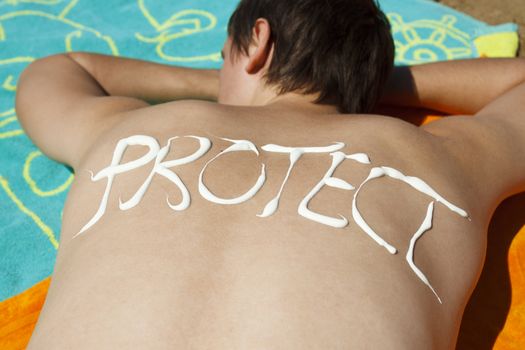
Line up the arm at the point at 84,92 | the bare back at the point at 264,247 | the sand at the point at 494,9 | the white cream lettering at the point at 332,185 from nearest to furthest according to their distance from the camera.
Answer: the bare back at the point at 264,247 < the white cream lettering at the point at 332,185 < the arm at the point at 84,92 < the sand at the point at 494,9

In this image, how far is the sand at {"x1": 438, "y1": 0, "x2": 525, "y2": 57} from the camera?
2.43 metres

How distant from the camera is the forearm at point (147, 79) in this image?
5.35 feet

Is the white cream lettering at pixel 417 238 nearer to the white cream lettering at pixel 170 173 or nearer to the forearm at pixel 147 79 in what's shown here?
the white cream lettering at pixel 170 173

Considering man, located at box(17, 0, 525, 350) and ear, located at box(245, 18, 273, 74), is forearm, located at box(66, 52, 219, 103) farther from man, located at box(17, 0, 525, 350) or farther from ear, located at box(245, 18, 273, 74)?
ear, located at box(245, 18, 273, 74)

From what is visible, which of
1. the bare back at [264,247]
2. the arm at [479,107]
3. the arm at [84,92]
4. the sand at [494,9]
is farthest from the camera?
the sand at [494,9]

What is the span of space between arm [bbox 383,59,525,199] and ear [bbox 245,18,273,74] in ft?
1.36

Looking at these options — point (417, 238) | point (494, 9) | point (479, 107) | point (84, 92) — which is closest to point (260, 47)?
point (84, 92)

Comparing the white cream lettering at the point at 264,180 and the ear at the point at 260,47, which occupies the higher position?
the ear at the point at 260,47

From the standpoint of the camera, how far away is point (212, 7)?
218cm

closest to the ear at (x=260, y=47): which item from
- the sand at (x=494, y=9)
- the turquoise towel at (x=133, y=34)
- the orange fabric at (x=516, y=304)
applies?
the turquoise towel at (x=133, y=34)

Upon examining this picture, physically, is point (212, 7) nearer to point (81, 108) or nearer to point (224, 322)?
point (81, 108)

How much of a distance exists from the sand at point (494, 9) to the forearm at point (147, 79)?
139 cm

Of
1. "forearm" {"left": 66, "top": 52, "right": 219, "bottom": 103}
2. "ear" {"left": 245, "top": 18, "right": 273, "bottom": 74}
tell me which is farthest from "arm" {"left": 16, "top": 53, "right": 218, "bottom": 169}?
"ear" {"left": 245, "top": 18, "right": 273, "bottom": 74}

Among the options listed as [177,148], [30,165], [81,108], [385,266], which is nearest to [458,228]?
[385,266]
